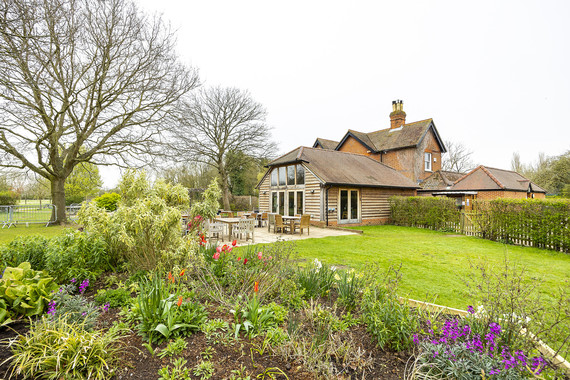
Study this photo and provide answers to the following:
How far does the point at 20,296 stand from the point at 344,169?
17408 millimetres

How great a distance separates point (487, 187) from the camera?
64.7ft

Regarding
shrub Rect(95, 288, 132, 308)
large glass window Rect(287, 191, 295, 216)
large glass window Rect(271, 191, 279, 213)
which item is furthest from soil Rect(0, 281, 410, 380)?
large glass window Rect(271, 191, 279, 213)

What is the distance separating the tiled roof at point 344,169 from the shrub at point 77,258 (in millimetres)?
12236

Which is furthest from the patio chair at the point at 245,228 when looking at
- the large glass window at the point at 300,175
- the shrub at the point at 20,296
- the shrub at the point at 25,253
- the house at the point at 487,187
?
the house at the point at 487,187

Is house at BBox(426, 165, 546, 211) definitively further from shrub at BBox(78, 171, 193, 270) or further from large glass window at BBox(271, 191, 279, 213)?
shrub at BBox(78, 171, 193, 270)

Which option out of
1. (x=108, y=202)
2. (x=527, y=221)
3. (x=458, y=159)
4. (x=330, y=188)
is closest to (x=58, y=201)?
(x=108, y=202)

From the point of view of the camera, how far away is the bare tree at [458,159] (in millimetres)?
40438

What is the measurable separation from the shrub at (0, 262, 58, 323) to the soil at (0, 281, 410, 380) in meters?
0.14

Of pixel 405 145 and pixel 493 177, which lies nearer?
pixel 493 177

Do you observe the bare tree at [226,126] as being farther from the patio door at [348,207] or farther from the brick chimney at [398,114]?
the patio door at [348,207]

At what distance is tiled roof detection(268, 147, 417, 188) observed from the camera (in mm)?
16562

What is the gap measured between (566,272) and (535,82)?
16350 millimetres

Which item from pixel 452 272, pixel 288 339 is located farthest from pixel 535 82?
pixel 288 339

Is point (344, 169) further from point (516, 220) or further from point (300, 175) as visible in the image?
point (516, 220)
